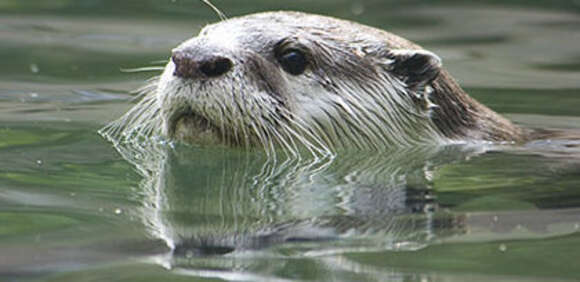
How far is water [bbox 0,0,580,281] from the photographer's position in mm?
3287

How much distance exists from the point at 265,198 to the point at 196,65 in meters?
0.76

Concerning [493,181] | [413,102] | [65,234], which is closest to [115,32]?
[413,102]

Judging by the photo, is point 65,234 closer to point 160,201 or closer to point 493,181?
point 160,201

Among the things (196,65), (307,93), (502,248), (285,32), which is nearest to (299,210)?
(502,248)

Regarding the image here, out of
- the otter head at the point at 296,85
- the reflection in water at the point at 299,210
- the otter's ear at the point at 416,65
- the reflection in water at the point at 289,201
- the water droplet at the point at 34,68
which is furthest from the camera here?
the water droplet at the point at 34,68

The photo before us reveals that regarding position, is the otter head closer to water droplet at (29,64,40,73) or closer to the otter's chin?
the otter's chin

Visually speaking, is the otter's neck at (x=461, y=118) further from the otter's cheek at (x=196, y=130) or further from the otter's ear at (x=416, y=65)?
Result: the otter's cheek at (x=196, y=130)

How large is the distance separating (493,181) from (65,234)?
2.03 m

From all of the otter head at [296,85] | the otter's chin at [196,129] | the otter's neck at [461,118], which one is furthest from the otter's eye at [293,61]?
the otter's neck at [461,118]

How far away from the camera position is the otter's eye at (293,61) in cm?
533

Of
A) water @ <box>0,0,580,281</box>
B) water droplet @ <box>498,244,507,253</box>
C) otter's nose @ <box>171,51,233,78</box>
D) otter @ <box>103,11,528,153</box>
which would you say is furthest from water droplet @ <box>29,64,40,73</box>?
water droplet @ <box>498,244,507,253</box>

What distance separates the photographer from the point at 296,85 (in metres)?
5.31

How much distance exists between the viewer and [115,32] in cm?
937

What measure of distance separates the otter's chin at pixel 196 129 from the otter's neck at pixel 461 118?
1.25m
